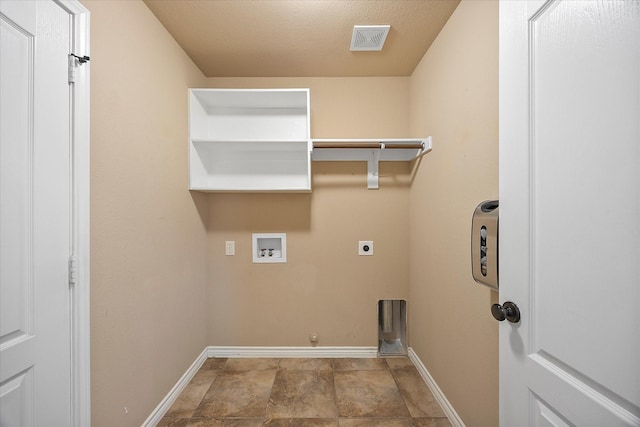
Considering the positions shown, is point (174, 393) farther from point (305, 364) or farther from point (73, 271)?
point (73, 271)

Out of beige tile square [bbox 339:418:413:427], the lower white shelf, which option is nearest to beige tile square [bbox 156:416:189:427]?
beige tile square [bbox 339:418:413:427]

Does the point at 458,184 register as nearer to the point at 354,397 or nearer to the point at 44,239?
the point at 354,397

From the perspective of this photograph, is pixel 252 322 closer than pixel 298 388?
No

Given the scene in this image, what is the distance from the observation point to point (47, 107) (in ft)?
3.15

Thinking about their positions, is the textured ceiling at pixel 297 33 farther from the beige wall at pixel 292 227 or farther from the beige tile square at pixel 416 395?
the beige tile square at pixel 416 395

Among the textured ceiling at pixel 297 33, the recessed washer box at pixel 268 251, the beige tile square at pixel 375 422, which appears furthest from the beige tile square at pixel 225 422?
the textured ceiling at pixel 297 33

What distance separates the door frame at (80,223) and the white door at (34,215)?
2 centimetres

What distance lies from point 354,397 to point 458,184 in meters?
1.60

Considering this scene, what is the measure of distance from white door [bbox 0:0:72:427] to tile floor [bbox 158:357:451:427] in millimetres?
921

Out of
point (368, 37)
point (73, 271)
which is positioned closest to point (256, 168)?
point (368, 37)

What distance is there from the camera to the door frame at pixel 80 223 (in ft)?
3.50

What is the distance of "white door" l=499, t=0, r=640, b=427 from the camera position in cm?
55

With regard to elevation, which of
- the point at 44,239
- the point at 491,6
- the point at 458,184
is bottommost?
the point at 44,239

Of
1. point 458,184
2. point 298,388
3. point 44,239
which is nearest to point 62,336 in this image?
point 44,239
